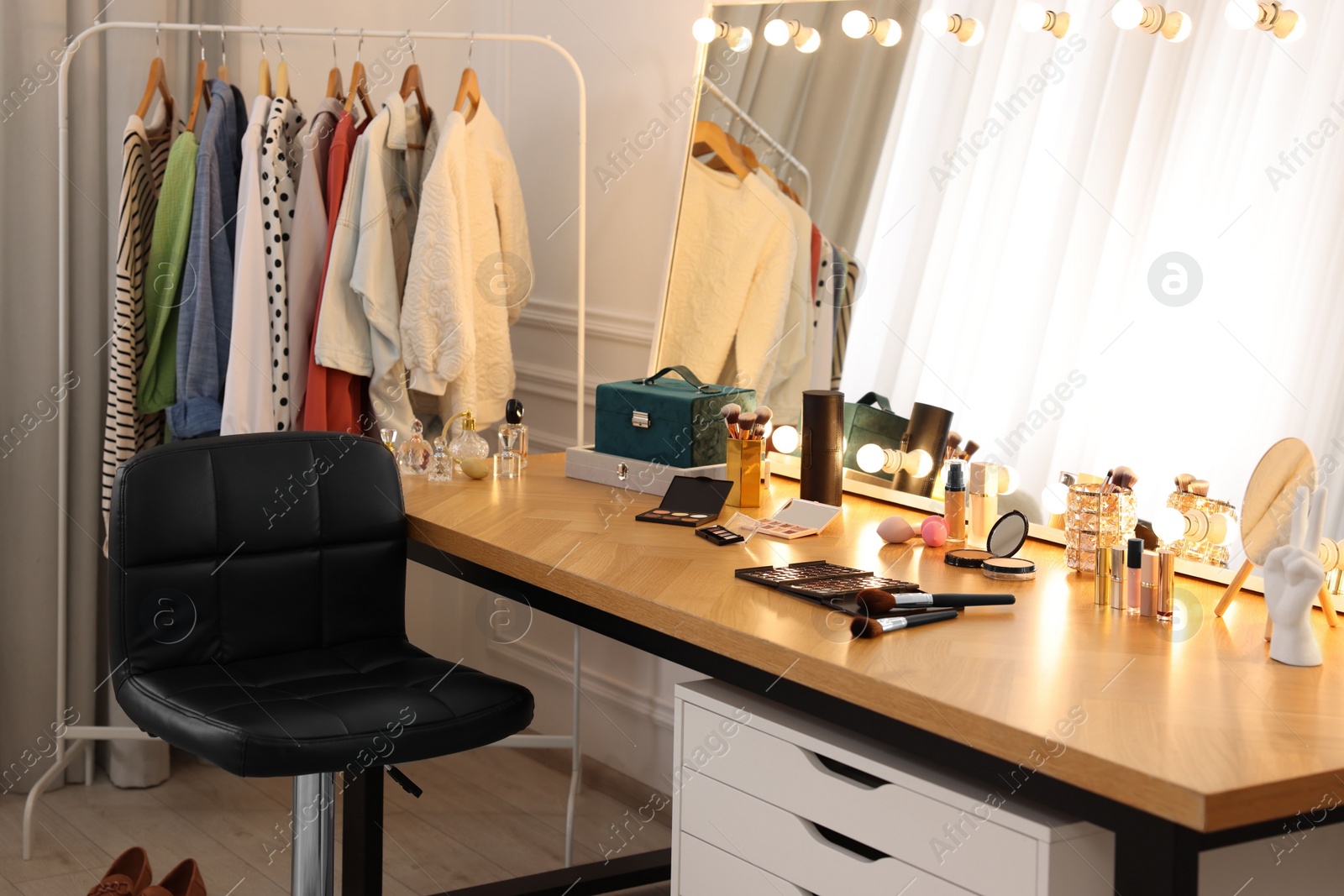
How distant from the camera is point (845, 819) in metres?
1.37

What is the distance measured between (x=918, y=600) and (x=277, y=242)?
1.63 m

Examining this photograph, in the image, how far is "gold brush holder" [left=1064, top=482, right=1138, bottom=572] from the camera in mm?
1705

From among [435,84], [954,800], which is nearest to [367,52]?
[435,84]

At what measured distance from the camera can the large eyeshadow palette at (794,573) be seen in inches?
64.1

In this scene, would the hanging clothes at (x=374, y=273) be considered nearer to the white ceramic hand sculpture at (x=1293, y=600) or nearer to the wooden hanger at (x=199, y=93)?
the wooden hanger at (x=199, y=93)

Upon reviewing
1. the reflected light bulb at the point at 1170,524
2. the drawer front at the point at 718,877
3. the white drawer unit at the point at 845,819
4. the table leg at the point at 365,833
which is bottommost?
the table leg at the point at 365,833

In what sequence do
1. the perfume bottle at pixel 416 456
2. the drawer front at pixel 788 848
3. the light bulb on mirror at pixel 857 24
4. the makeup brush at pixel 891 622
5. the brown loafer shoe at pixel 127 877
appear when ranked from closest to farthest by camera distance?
the drawer front at pixel 788 848 → the makeup brush at pixel 891 622 → the brown loafer shoe at pixel 127 877 → the light bulb on mirror at pixel 857 24 → the perfume bottle at pixel 416 456

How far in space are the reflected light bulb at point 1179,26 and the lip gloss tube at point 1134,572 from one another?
73 cm

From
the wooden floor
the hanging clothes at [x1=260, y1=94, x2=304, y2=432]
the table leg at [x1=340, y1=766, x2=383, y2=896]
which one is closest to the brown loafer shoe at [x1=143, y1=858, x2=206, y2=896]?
the table leg at [x1=340, y1=766, x2=383, y2=896]

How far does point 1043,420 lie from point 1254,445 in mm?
328

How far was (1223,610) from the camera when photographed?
5.00 ft

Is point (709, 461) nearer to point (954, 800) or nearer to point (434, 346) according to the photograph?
point (434, 346)

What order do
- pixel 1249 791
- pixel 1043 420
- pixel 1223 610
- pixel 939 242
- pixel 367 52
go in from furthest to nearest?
1. pixel 367 52
2. pixel 939 242
3. pixel 1043 420
4. pixel 1223 610
5. pixel 1249 791

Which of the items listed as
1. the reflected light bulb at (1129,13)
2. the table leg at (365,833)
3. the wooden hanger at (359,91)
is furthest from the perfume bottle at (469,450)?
the reflected light bulb at (1129,13)
